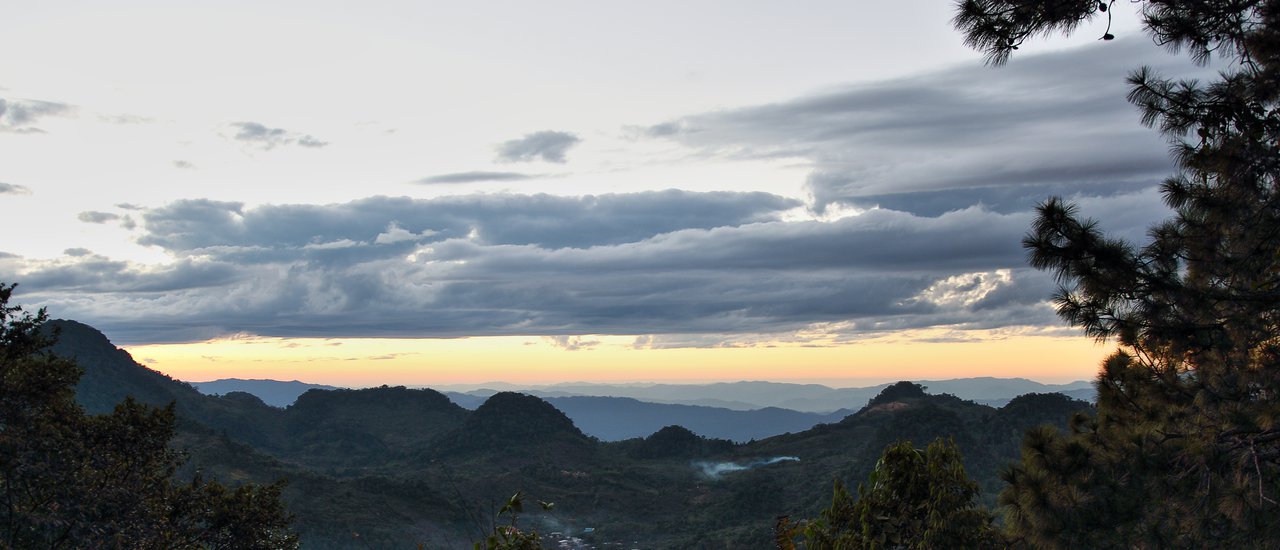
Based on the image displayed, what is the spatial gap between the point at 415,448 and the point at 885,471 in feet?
545

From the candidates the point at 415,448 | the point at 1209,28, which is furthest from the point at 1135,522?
the point at 415,448

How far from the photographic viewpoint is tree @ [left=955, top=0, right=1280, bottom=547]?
1316cm

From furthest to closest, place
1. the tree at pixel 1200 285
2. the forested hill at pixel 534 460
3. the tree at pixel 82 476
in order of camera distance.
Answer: the forested hill at pixel 534 460
the tree at pixel 82 476
the tree at pixel 1200 285

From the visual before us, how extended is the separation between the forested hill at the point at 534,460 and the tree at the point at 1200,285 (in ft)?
154

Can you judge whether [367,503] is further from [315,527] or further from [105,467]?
[105,467]

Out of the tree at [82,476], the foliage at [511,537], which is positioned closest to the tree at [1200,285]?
the foliage at [511,537]

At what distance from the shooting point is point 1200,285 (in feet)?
48.9

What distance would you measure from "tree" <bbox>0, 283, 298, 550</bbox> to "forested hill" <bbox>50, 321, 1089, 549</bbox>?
30.9m

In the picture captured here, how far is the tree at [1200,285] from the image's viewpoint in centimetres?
1316

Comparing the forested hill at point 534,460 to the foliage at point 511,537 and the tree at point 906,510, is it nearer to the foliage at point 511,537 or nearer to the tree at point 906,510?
the tree at point 906,510

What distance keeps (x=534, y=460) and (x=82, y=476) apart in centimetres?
13022

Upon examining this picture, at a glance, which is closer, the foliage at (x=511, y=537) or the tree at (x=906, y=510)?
the foliage at (x=511, y=537)

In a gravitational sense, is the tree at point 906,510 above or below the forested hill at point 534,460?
above

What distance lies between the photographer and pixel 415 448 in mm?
172500
